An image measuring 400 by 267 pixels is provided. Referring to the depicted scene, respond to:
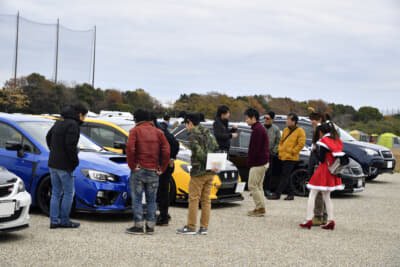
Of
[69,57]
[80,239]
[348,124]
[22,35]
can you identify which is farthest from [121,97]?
[80,239]

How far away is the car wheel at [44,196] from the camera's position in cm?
784

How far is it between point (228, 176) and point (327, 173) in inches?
86.7

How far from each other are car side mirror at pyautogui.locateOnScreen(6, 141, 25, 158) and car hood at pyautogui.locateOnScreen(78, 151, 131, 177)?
89 cm

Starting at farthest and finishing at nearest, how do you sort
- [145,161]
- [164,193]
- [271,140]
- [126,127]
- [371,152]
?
1. [371,152]
2. [271,140]
3. [126,127]
4. [164,193]
5. [145,161]

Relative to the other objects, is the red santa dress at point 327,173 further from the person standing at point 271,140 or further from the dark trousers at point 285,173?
the person standing at point 271,140

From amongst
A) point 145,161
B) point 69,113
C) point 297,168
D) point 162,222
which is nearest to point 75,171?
point 69,113

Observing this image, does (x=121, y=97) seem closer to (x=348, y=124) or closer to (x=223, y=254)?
(x=348, y=124)

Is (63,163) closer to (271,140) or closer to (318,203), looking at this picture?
(318,203)

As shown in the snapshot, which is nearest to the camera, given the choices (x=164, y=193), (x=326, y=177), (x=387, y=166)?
(x=164, y=193)

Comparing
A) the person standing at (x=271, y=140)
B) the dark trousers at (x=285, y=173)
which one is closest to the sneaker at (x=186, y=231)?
the dark trousers at (x=285, y=173)

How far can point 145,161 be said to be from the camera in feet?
22.9

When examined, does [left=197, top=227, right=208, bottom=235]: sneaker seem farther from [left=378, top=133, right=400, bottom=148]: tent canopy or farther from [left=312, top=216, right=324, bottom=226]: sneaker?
[left=378, top=133, right=400, bottom=148]: tent canopy

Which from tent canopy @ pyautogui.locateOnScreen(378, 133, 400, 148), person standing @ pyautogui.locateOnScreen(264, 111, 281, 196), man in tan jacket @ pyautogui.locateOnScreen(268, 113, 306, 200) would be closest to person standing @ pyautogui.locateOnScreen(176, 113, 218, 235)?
man in tan jacket @ pyautogui.locateOnScreen(268, 113, 306, 200)

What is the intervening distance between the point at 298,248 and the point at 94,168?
317 cm
